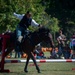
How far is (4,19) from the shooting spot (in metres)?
39.6

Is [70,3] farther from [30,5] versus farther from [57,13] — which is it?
[30,5]

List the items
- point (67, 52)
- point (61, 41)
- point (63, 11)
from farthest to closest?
point (63, 11)
point (67, 52)
point (61, 41)

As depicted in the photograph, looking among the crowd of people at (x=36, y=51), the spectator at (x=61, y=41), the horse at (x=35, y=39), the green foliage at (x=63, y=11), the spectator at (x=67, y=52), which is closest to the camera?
the horse at (x=35, y=39)

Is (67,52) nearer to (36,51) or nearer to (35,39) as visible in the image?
(36,51)

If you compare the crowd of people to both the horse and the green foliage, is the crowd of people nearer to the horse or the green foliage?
the horse

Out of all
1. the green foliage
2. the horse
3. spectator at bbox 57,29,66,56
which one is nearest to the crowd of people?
spectator at bbox 57,29,66,56

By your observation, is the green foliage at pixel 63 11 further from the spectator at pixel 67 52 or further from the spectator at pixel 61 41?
the spectator at pixel 61 41

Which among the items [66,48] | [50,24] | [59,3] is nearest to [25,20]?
[66,48]

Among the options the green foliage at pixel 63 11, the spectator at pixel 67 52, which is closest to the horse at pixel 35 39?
the spectator at pixel 67 52

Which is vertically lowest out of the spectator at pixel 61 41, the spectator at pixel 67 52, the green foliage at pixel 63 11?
the spectator at pixel 67 52

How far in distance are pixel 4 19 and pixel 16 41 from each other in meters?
24.7

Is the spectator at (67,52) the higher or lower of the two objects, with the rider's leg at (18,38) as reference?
lower

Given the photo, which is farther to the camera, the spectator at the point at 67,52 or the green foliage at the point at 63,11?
the green foliage at the point at 63,11

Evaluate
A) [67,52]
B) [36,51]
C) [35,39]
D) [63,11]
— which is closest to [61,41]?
[67,52]
